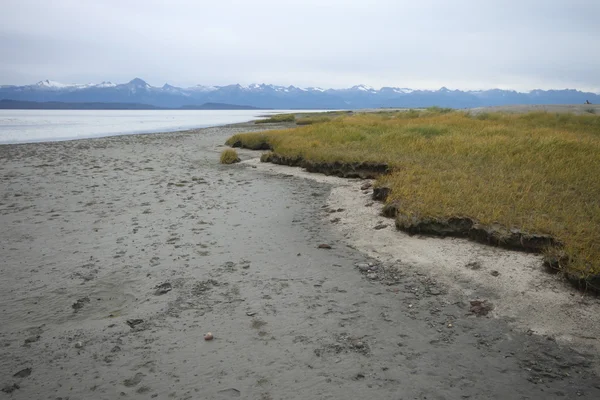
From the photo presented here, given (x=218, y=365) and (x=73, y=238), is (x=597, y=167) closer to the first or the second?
(x=218, y=365)

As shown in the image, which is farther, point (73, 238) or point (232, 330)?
point (73, 238)

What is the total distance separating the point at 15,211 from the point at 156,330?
7.70 meters

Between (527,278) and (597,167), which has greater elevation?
(597,167)

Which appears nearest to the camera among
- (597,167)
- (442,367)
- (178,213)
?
(442,367)

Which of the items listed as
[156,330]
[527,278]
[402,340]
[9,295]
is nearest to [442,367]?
[402,340]

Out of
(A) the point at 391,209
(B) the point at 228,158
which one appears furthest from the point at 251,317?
(B) the point at 228,158

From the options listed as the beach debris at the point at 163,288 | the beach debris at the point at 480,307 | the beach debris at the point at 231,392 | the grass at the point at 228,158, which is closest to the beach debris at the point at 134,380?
the beach debris at the point at 231,392

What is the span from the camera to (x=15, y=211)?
984 centimetres

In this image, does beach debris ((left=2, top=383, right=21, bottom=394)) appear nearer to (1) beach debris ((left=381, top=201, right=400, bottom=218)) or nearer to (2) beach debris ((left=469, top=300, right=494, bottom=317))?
(2) beach debris ((left=469, top=300, right=494, bottom=317))

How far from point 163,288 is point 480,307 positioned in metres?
4.30

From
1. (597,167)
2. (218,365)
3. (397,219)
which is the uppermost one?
(597,167)

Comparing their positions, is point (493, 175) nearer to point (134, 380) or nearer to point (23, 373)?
point (134, 380)

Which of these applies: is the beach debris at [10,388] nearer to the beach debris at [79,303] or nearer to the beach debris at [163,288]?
the beach debris at [79,303]

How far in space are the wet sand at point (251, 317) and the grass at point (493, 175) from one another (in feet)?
3.04
